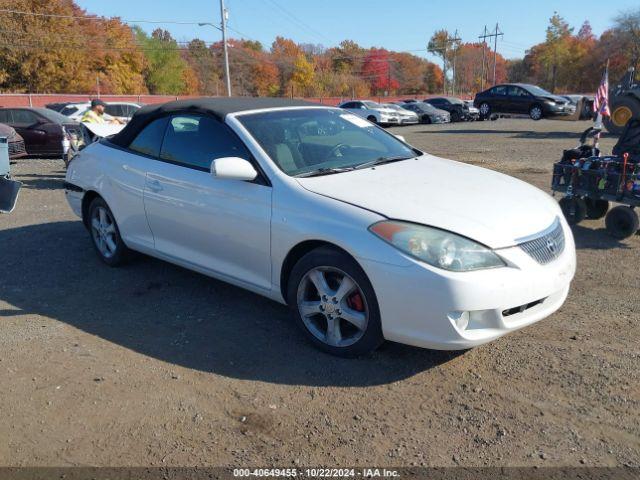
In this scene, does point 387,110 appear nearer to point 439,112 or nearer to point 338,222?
point 439,112

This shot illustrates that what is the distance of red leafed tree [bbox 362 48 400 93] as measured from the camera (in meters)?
95.2

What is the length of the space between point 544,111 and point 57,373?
92.2 ft

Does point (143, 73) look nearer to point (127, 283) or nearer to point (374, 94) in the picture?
point (374, 94)

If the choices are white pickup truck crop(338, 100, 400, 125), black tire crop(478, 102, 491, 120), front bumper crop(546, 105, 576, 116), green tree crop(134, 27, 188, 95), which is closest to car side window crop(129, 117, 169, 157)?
white pickup truck crop(338, 100, 400, 125)

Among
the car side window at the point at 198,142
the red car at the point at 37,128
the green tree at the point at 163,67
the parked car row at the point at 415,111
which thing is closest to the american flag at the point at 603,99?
the car side window at the point at 198,142

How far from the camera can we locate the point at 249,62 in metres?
81.2

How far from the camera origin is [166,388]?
3.38m

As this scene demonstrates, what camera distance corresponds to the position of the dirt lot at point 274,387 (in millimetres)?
2805

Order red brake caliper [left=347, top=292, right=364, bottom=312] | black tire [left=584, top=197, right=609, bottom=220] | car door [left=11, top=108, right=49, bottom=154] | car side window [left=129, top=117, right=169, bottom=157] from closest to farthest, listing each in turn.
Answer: red brake caliper [left=347, top=292, right=364, bottom=312] → car side window [left=129, top=117, right=169, bottom=157] → black tire [left=584, top=197, right=609, bottom=220] → car door [left=11, top=108, right=49, bottom=154]

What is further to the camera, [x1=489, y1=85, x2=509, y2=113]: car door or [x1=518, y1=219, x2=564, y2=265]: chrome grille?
[x1=489, y1=85, x2=509, y2=113]: car door

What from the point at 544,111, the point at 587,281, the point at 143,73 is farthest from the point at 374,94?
the point at 587,281

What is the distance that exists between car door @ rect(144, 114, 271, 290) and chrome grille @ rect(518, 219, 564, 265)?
1646 millimetres

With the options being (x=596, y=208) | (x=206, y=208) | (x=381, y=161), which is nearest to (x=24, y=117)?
(x=206, y=208)

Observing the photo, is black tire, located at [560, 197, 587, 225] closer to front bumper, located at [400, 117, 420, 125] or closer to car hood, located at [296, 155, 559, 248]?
car hood, located at [296, 155, 559, 248]
